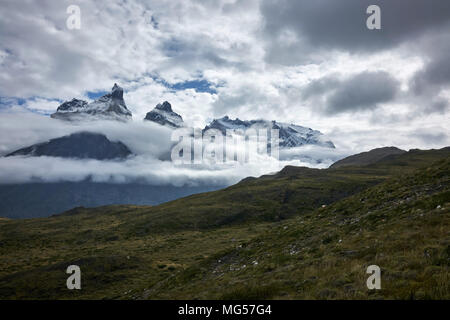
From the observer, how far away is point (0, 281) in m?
42.4

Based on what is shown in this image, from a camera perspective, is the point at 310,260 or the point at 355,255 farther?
A: the point at 310,260

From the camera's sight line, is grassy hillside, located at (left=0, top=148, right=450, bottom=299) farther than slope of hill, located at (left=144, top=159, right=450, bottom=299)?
Yes

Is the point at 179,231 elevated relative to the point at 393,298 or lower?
lower

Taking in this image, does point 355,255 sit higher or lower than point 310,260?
higher

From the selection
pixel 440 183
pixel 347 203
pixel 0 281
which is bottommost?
pixel 0 281

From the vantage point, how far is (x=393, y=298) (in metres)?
10.1

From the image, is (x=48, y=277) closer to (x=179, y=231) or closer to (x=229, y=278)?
(x=229, y=278)

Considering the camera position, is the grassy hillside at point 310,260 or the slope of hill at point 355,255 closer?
the slope of hill at point 355,255
